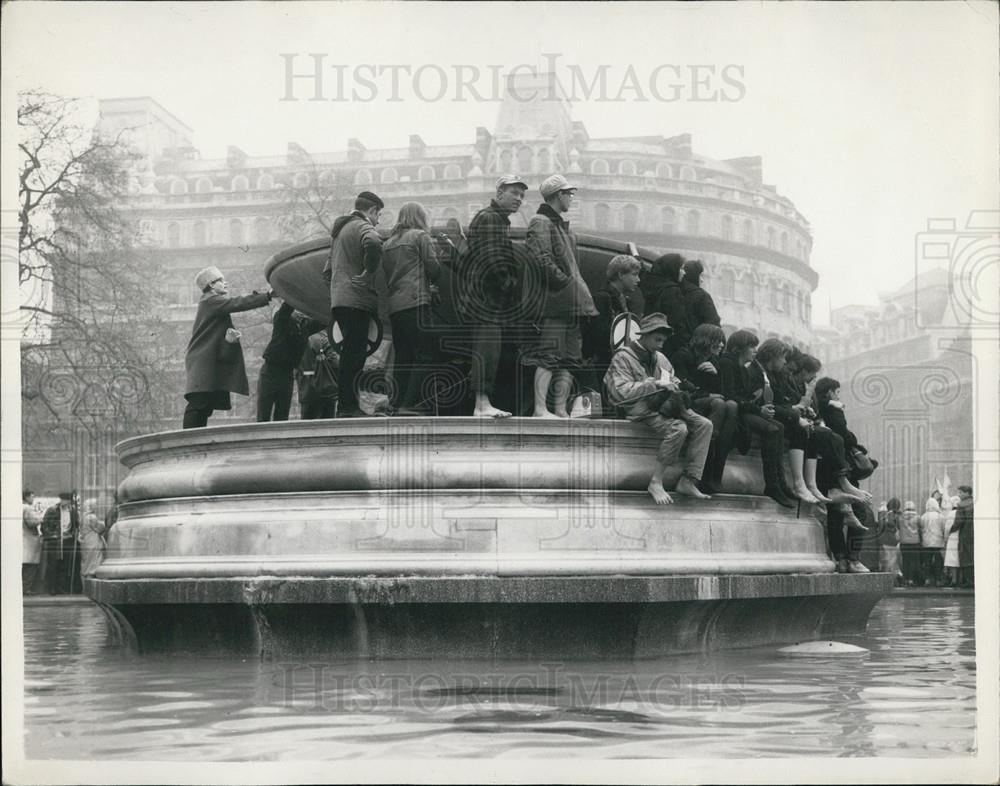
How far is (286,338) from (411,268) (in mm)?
2612

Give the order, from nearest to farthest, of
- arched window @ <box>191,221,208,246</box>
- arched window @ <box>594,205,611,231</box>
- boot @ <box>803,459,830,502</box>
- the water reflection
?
the water reflection
boot @ <box>803,459,830,502</box>
arched window @ <box>191,221,208,246</box>
arched window @ <box>594,205,611,231</box>

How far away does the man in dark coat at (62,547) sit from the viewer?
75.0ft

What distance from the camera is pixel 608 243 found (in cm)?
1161

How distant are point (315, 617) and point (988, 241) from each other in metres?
4.39

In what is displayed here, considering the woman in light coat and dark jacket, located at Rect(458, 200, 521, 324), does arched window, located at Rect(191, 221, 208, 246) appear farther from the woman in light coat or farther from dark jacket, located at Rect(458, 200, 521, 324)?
dark jacket, located at Rect(458, 200, 521, 324)

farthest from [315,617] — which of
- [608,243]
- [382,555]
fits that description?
[608,243]

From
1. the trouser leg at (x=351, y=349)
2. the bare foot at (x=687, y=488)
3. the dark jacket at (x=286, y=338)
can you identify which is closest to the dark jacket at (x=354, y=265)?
the trouser leg at (x=351, y=349)

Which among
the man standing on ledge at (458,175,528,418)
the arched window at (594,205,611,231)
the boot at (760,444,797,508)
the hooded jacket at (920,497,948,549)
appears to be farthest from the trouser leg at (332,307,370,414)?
the arched window at (594,205,611,231)

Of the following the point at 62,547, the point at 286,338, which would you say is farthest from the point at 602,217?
the point at 286,338

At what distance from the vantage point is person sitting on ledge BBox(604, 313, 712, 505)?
984 centimetres

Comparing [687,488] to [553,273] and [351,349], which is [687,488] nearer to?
[553,273]

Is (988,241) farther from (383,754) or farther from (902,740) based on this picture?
(383,754)

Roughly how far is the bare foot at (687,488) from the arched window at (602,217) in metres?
42.0

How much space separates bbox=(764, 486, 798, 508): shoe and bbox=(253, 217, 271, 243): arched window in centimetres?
3525
